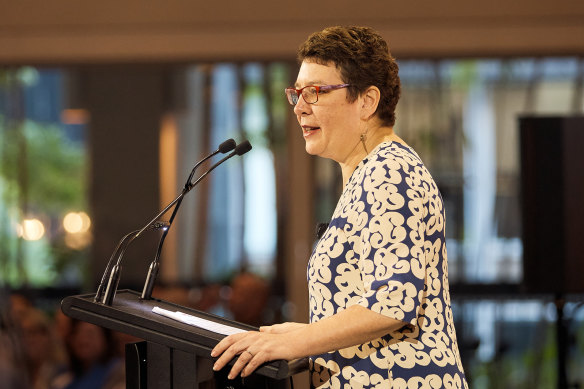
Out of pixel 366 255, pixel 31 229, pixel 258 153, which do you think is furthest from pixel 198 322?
pixel 31 229

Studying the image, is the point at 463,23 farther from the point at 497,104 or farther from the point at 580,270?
the point at 580,270

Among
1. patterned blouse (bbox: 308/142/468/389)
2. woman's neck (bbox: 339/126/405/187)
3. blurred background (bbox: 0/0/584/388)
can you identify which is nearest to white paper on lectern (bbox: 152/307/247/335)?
patterned blouse (bbox: 308/142/468/389)

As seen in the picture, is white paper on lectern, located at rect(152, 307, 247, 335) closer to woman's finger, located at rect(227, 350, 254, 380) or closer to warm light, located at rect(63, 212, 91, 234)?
woman's finger, located at rect(227, 350, 254, 380)

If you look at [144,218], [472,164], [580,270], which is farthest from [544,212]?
[144,218]

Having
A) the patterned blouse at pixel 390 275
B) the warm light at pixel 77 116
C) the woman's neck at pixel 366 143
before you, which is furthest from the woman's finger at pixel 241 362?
the warm light at pixel 77 116

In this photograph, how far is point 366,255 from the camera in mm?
1456

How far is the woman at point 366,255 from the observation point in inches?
55.9

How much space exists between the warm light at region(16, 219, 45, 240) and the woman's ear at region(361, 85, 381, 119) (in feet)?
12.2

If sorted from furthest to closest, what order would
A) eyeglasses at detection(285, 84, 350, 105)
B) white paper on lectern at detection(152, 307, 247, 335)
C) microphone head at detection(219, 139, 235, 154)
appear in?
1. microphone head at detection(219, 139, 235, 154)
2. eyeglasses at detection(285, 84, 350, 105)
3. white paper on lectern at detection(152, 307, 247, 335)

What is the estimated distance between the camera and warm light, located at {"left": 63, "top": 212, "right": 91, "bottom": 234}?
5242 mm

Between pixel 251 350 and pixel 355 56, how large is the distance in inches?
24.5

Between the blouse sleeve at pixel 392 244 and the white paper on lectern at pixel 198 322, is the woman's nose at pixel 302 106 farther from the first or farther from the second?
the white paper on lectern at pixel 198 322

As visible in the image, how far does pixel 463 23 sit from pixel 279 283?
1.86 metres

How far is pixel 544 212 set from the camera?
9.96 ft
